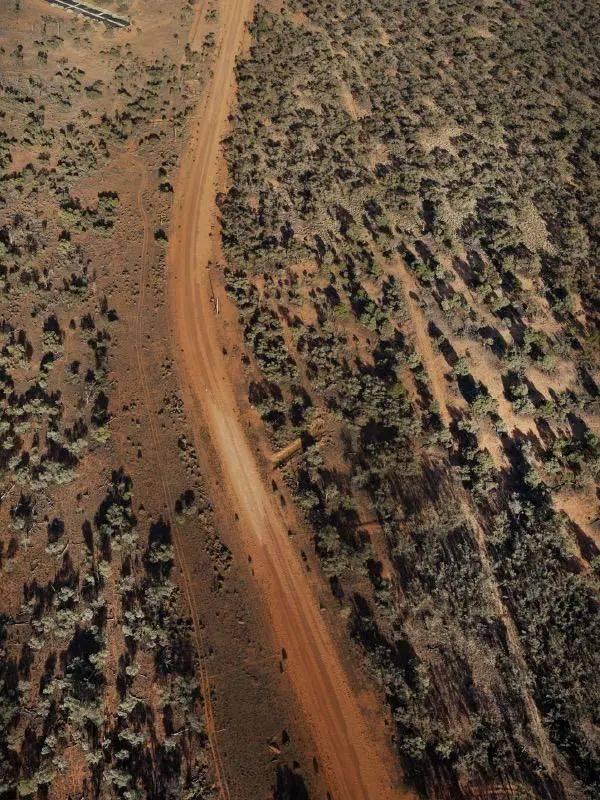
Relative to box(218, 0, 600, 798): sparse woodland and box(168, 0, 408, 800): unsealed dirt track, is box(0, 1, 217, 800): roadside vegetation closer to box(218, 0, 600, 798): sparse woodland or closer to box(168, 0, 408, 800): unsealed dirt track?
box(168, 0, 408, 800): unsealed dirt track

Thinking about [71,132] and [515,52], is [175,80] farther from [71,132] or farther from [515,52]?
[515,52]

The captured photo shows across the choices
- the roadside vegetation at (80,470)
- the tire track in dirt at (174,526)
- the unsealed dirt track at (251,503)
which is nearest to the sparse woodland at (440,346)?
the unsealed dirt track at (251,503)

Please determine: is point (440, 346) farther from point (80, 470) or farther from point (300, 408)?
point (80, 470)

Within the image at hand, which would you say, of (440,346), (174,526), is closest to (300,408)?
(174,526)

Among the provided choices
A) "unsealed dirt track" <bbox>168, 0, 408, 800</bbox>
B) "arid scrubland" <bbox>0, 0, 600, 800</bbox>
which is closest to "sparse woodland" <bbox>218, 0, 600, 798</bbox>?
"arid scrubland" <bbox>0, 0, 600, 800</bbox>

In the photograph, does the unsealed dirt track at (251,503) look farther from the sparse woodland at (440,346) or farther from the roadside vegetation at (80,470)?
the roadside vegetation at (80,470)
